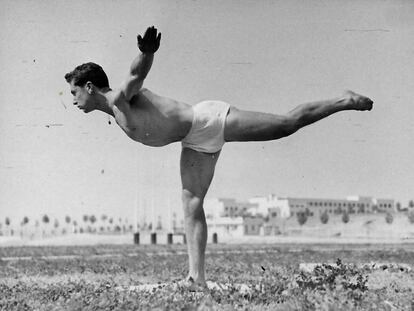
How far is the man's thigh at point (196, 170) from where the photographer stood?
17.7 ft

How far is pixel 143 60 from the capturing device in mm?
4738

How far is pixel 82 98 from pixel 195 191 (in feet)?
4.37

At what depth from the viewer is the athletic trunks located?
514 cm

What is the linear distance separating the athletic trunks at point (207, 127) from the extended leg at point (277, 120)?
66 millimetres

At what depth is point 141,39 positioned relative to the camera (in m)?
4.71

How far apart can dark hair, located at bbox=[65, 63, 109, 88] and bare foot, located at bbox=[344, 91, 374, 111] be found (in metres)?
2.21

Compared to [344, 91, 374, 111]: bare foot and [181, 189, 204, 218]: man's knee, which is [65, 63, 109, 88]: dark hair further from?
[344, 91, 374, 111]: bare foot

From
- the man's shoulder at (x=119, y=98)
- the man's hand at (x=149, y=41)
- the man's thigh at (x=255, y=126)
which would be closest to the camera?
the man's hand at (x=149, y=41)

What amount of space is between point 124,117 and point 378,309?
2602 mm

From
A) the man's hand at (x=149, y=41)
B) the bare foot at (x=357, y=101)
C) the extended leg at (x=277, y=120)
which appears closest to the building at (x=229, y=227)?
the bare foot at (x=357, y=101)

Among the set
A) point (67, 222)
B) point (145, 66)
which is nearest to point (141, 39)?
point (145, 66)

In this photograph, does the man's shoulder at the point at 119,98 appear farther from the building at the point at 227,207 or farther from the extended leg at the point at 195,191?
the building at the point at 227,207

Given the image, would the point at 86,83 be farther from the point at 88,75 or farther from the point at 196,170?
the point at 196,170

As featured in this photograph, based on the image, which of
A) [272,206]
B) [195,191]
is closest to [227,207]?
[272,206]
